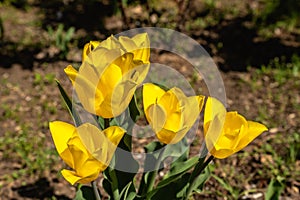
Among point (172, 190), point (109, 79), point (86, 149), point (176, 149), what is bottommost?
point (172, 190)

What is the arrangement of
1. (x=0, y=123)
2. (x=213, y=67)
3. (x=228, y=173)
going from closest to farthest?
(x=228, y=173) < (x=0, y=123) < (x=213, y=67)

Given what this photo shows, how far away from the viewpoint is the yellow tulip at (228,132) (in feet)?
4.73

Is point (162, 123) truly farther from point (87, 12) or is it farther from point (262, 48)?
point (87, 12)

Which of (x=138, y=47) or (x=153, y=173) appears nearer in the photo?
(x=138, y=47)

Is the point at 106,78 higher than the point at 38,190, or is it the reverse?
the point at 106,78

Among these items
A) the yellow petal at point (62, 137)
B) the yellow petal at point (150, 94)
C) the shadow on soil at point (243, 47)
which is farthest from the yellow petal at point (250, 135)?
the shadow on soil at point (243, 47)

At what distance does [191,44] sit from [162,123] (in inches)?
100

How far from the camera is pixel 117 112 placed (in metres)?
1.46

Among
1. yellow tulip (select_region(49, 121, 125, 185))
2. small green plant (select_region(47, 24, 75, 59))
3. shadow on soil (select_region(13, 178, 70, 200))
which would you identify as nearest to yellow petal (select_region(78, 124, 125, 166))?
yellow tulip (select_region(49, 121, 125, 185))

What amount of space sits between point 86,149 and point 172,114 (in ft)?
0.90

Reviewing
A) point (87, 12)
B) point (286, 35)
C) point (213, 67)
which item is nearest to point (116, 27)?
point (87, 12)

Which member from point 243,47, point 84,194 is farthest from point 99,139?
point 243,47

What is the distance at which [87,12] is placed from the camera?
450 centimetres

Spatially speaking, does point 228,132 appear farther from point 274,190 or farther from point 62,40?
point 62,40
